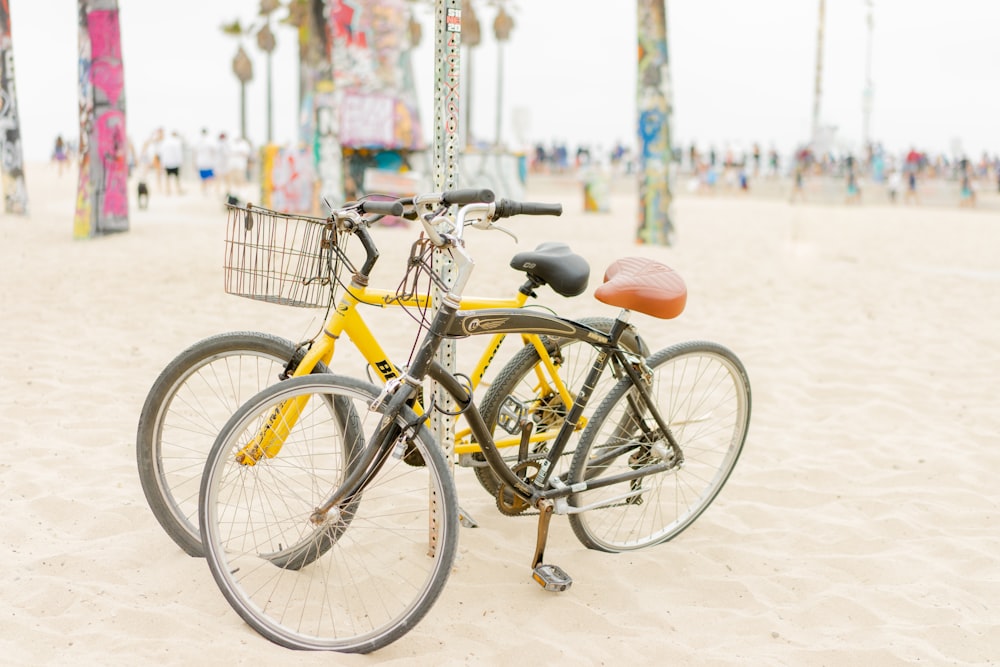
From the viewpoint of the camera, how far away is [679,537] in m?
4.00

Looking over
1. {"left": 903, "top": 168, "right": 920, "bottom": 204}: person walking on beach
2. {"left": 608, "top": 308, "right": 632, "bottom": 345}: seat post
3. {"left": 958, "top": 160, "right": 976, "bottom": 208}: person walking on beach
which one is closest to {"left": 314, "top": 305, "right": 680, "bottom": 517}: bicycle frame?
{"left": 608, "top": 308, "right": 632, "bottom": 345}: seat post

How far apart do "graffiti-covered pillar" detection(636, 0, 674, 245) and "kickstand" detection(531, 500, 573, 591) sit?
10404mm

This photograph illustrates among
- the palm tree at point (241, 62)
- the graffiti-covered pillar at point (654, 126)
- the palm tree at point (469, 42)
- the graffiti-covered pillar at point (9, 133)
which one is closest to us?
the graffiti-covered pillar at point (654, 126)

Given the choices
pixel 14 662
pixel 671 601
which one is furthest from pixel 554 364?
pixel 14 662

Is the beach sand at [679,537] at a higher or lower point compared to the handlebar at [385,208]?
lower

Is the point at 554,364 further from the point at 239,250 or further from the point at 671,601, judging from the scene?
the point at 239,250

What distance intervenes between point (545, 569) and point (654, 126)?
35.3 ft

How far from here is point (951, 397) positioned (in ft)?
20.1

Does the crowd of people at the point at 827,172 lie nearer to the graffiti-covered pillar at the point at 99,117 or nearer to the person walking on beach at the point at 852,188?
the person walking on beach at the point at 852,188

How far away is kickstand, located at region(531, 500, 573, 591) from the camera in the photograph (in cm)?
332

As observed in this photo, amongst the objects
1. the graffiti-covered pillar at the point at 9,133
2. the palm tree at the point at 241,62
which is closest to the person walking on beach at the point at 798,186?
the graffiti-covered pillar at the point at 9,133

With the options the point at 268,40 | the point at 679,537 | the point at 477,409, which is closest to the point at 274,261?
the point at 477,409

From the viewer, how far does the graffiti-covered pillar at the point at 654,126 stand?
13.0 m

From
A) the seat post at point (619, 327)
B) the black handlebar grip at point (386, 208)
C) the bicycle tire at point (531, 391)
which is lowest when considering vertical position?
the bicycle tire at point (531, 391)
